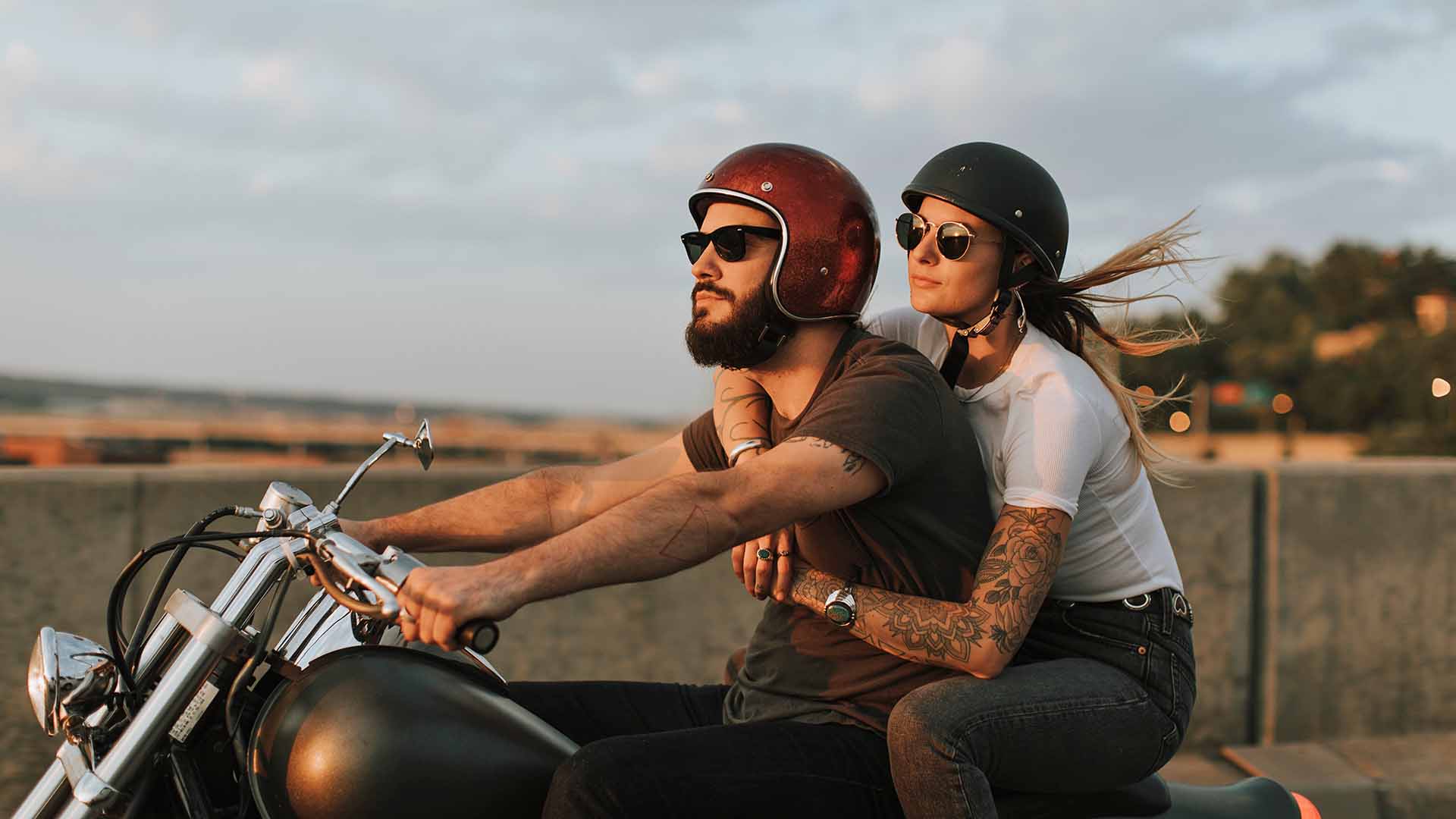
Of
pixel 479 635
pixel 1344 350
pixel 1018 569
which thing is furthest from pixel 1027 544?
pixel 1344 350

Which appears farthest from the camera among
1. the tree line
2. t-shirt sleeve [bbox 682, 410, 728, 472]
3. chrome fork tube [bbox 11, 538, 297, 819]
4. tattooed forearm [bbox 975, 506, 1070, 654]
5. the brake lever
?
the tree line

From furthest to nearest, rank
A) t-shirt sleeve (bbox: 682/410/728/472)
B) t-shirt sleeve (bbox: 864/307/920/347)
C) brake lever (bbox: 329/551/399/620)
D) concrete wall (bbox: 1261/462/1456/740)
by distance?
concrete wall (bbox: 1261/462/1456/740), t-shirt sleeve (bbox: 864/307/920/347), t-shirt sleeve (bbox: 682/410/728/472), brake lever (bbox: 329/551/399/620)

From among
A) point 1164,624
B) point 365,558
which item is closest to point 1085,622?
point 1164,624

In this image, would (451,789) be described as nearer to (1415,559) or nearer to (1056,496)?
(1056,496)

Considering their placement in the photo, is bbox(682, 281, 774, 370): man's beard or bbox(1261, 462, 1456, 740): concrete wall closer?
bbox(682, 281, 774, 370): man's beard

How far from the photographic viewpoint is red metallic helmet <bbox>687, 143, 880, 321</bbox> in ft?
10.1

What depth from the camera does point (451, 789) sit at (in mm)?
2129

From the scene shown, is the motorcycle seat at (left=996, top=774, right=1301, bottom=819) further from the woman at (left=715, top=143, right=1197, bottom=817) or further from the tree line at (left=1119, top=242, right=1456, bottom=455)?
the tree line at (left=1119, top=242, right=1456, bottom=455)

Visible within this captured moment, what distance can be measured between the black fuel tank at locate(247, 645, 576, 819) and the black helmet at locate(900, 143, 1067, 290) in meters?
1.75

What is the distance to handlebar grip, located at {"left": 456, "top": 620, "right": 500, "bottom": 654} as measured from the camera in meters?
2.00

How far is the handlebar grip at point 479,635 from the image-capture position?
2004 mm

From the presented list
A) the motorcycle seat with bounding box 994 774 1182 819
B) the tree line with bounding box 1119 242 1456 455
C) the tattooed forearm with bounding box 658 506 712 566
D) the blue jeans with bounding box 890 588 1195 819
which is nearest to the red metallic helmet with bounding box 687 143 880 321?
the tattooed forearm with bounding box 658 506 712 566

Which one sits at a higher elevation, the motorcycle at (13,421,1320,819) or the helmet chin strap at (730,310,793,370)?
the helmet chin strap at (730,310,793,370)

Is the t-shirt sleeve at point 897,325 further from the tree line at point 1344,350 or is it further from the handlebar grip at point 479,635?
the tree line at point 1344,350
